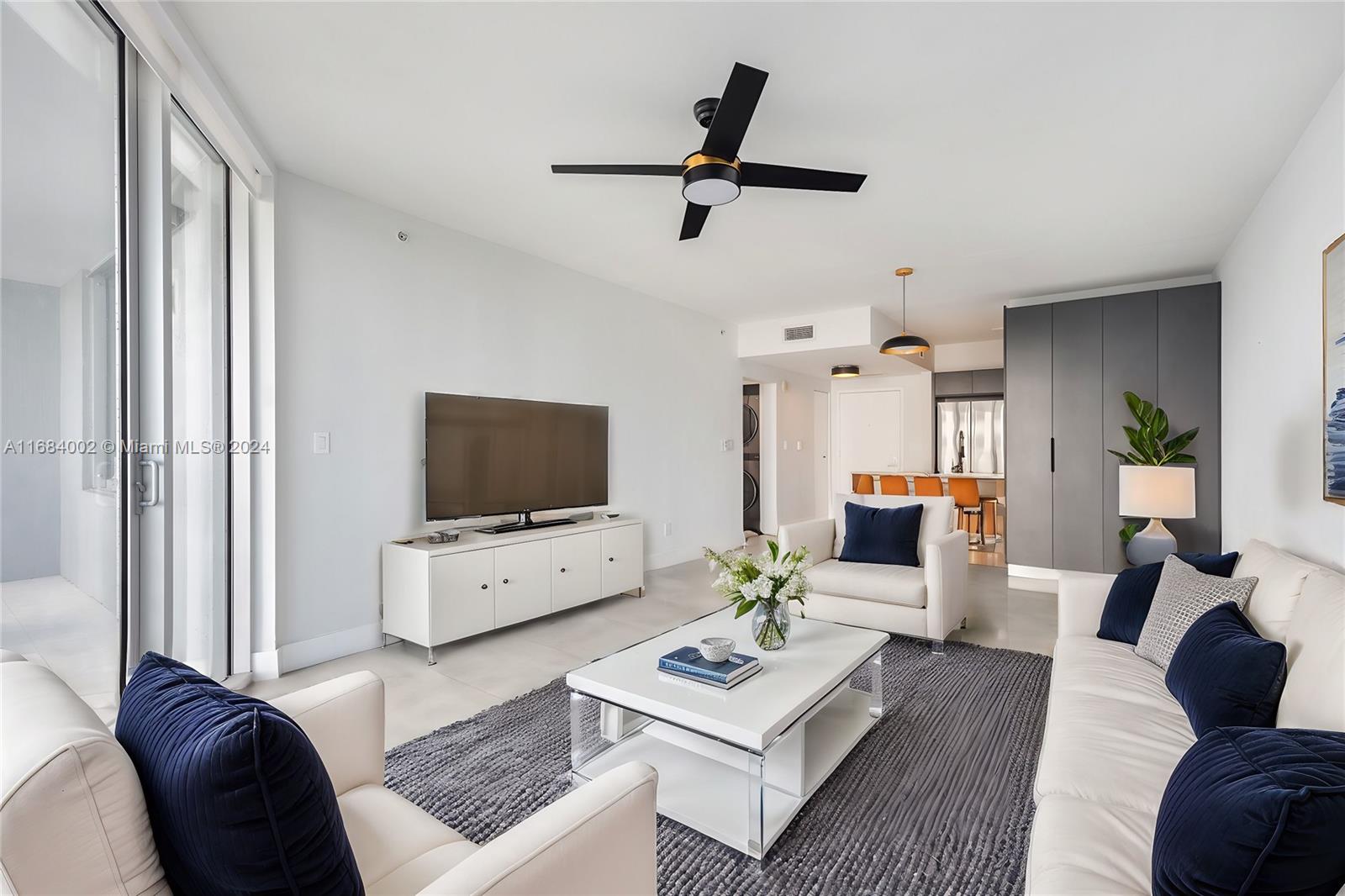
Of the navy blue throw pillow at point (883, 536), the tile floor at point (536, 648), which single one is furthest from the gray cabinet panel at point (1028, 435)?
the navy blue throw pillow at point (883, 536)

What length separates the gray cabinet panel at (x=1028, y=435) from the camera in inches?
215

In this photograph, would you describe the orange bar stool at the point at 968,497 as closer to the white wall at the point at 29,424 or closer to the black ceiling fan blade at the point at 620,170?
the black ceiling fan blade at the point at 620,170

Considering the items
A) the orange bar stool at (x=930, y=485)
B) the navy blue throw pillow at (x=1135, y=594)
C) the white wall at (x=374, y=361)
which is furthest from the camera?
the orange bar stool at (x=930, y=485)

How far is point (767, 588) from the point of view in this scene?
7.83 ft

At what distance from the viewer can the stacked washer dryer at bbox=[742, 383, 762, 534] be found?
26.7 feet

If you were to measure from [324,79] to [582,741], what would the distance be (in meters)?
2.70

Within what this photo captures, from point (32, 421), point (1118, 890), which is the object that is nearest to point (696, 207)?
point (32, 421)

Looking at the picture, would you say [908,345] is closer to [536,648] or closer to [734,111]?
[734,111]

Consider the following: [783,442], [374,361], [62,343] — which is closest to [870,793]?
[62,343]

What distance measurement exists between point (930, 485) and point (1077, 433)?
7.04 feet

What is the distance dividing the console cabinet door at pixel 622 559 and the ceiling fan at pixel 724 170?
2.57 meters

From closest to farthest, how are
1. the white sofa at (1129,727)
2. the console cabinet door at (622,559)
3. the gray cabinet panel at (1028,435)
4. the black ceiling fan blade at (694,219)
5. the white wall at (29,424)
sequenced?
1. the white sofa at (1129,727)
2. the white wall at (29,424)
3. the black ceiling fan blade at (694,219)
4. the console cabinet door at (622,559)
5. the gray cabinet panel at (1028,435)

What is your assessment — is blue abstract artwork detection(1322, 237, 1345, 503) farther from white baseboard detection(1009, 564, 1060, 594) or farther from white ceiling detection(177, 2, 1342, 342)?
white baseboard detection(1009, 564, 1060, 594)

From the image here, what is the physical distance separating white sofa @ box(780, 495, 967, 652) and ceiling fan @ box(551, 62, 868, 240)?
6.83 ft
